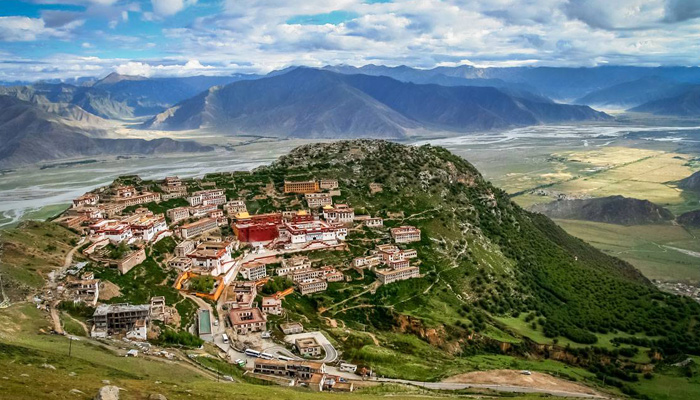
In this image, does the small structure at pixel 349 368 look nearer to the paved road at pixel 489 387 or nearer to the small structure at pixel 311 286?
the paved road at pixel 489 387

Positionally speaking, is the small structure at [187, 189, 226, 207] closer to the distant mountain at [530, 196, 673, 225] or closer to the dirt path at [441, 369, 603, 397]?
the dirt path at [441, 369, 603, 397]

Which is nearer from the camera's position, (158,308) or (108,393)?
(108,393)

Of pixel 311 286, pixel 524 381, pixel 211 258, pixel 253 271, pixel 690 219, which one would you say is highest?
pixel 211 258

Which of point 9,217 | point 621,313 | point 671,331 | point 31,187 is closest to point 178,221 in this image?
point 621,313

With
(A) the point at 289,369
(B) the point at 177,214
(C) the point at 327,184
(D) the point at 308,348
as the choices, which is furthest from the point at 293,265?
(C) the point at 327,184

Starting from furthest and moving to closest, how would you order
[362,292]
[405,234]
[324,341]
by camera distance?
[405,234] → [362,292] → [324,341]

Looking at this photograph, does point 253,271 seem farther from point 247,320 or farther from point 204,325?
point 204,325

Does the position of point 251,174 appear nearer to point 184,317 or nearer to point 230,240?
point 230,240

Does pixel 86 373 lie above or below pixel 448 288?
above
